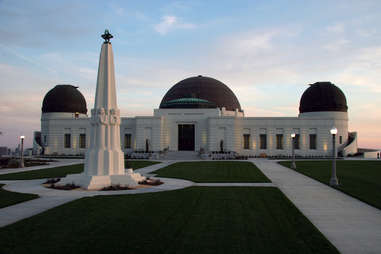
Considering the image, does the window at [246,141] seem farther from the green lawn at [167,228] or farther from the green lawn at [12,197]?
the green lawn at [12,197]

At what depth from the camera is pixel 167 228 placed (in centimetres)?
855

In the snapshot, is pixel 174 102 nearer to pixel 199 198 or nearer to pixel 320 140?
pixel 320 140

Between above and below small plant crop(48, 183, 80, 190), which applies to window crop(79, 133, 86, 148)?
above

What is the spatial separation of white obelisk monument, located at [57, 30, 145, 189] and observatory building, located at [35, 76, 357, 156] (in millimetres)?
34948

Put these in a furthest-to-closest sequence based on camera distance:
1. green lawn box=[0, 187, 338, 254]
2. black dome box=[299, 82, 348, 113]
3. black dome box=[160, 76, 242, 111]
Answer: black dome box=[160, 76, 242, 111] < black dome box=[299, 82, 348, 113] < green lawn box=[0, 187, 338, 254]

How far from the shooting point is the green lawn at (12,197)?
12.1 meters

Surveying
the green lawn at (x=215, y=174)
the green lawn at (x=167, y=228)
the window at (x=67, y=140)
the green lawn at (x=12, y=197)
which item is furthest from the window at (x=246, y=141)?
the green lawn at (x=12, y=197)

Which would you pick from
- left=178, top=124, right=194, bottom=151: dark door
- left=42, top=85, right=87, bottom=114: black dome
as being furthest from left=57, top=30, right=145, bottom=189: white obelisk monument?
left=42, top=85, right=87, bottom=114: black dome

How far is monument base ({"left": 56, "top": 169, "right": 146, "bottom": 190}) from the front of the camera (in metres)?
16.2

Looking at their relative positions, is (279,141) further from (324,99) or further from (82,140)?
(82,140)

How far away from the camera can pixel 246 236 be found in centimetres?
788

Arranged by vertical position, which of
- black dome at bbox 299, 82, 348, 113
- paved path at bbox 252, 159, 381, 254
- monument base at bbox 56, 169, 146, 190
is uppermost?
black dome at bbox 299, 82, 348, 113

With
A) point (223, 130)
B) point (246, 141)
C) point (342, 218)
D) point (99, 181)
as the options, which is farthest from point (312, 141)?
point (342, 218)

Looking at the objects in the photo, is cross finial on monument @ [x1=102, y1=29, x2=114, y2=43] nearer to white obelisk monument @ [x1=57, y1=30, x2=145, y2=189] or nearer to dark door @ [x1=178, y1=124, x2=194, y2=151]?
white obelisk monument @ [x1=57, y1=30, x2=145, y2=189]
